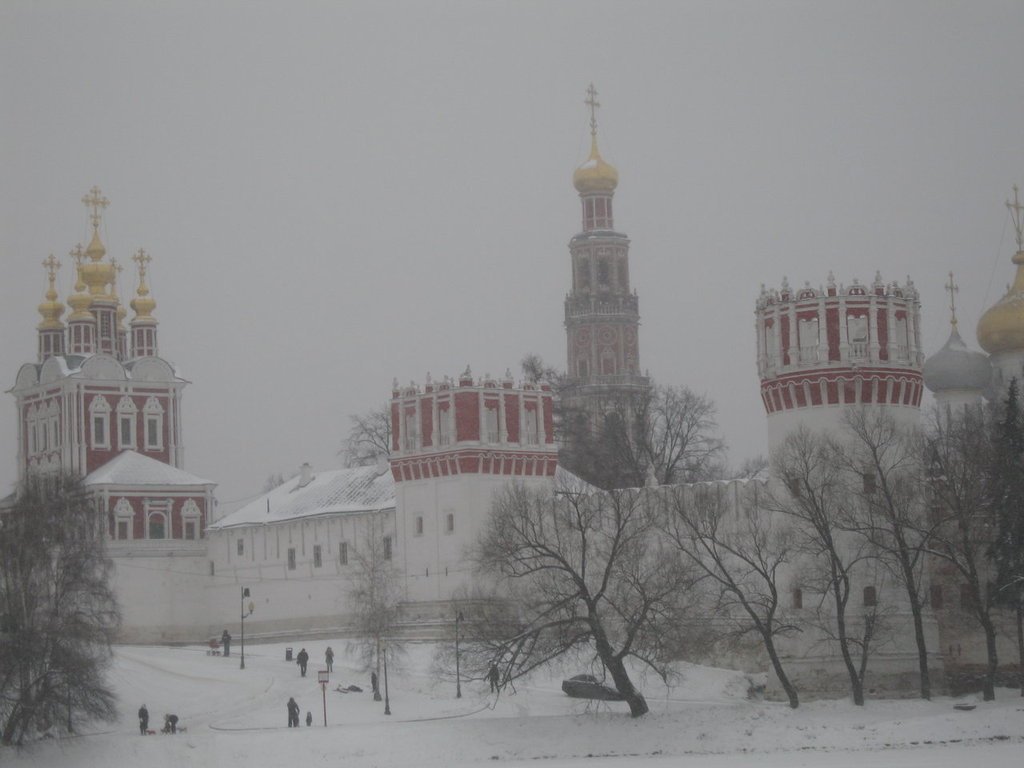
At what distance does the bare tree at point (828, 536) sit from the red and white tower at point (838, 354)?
3.08 feet

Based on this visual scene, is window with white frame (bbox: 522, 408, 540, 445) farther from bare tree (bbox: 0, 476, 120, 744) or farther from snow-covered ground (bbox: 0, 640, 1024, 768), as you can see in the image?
bare tree (bbox: 0, 476, 120, 744)

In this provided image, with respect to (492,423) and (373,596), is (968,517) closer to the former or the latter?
(373,596)

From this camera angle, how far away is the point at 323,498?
83188 millimetres

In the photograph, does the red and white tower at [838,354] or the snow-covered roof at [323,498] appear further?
the snow-covered roof at [323,498]

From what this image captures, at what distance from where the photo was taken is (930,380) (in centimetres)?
7081

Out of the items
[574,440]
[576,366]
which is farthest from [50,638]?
[576,366]

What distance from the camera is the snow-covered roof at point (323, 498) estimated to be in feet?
268

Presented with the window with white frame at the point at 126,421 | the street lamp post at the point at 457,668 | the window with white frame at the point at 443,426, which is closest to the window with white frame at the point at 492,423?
the window with white frame at the point at 443,426

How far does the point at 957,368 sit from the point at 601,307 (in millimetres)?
53225

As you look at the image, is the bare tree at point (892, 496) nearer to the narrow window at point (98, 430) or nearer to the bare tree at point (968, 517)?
the bare tree at point (968, 517)

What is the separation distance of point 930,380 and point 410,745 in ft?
69.4

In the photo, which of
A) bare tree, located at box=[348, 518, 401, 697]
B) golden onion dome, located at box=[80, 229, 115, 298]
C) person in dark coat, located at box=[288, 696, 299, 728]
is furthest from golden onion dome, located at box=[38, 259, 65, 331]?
person in dark coat, located at box=[288, 696, 299, 728]

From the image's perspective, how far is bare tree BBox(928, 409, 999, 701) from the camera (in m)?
58.9

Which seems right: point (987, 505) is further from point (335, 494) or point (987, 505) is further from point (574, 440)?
point (574, 440)
